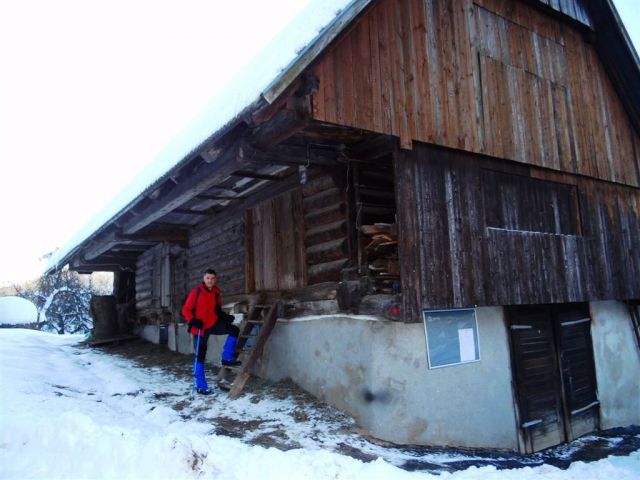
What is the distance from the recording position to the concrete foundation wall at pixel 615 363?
962 centimetres

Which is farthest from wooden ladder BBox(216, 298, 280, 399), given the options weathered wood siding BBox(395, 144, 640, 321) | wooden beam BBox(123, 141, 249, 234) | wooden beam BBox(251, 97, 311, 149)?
wooden beam BBox(251, 97, 311, 149)

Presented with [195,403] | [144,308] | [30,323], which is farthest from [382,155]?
[30,323]

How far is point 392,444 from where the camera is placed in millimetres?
6246

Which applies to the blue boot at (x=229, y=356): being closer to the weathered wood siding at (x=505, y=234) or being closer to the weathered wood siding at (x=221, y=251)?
the weathered wood siding at (x=221, y=251)

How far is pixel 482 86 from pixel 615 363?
603 centimetres

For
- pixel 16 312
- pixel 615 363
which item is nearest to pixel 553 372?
pixel 615 363

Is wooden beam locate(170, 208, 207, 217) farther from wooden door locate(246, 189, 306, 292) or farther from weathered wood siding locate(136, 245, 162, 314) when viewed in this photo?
weathered wood siding locate(136, 245, 162, 314)

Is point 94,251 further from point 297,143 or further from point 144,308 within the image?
point 297,143

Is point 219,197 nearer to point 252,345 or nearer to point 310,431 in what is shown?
point 252,345

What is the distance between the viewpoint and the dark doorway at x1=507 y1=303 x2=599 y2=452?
8016 mm

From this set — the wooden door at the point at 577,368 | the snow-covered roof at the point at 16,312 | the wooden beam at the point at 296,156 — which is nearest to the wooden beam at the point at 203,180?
the wooden beam at the point at 296,156

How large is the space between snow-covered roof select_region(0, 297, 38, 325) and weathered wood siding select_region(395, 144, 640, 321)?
25.7 meters

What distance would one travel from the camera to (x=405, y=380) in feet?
21.5

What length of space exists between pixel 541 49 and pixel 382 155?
457 cm
